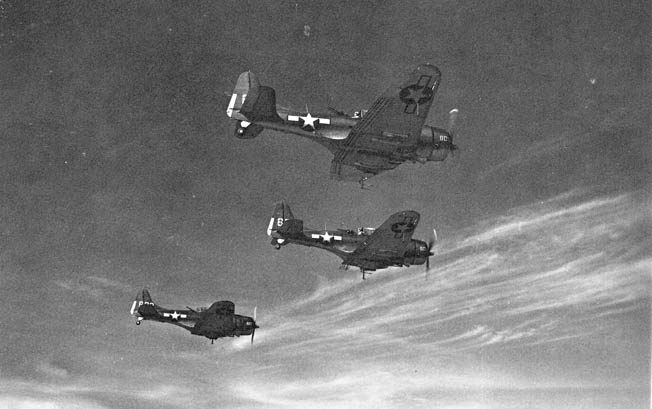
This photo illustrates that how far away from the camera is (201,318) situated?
22531 millimetres

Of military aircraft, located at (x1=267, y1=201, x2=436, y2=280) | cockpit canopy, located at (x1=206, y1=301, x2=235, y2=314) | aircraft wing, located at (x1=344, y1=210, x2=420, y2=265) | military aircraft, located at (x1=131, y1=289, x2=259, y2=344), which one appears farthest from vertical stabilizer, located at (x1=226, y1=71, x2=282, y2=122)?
military aircraft, located at (x1=131, y1=289, x2=259, y2=344)

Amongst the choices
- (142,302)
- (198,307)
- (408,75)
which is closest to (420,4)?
(408,75)

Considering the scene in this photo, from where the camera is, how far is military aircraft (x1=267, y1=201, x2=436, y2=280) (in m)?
17.8

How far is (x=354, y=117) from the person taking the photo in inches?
570

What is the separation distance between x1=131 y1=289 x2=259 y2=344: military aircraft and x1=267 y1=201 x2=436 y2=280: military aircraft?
3.84 m

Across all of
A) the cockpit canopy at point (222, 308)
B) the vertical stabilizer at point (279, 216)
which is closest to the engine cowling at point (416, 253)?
the vertical stabilizer at point (279, 216)

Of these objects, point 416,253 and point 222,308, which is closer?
point 416,253

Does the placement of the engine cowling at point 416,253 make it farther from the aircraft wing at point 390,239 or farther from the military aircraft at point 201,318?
the military aircraft at point 201,318

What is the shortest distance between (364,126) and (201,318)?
39.2 feet

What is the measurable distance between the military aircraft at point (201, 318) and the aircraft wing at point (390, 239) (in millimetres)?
5946

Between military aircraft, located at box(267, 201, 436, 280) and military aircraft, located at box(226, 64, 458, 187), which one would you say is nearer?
military aircraft, located at box(226, 64, 458, 187)

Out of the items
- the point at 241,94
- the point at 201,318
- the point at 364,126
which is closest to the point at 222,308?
the point at 201,318

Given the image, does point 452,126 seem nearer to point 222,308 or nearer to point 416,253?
point 416,253

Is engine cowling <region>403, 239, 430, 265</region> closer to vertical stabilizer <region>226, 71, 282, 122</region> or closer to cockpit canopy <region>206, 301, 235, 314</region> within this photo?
cockpit canopy <region>206, 301, 235, 314</region>
